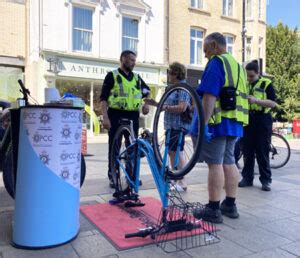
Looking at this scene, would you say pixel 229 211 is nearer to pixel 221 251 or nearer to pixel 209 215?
pixel 209 215

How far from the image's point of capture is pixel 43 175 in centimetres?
300

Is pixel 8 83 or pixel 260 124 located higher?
pixel 8 83

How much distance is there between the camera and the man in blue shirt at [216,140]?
374cm

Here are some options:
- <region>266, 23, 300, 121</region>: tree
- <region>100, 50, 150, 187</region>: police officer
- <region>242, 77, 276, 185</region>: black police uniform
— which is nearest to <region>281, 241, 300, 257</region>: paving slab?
<region>242, 77, 276, 185</region>: black police uniform

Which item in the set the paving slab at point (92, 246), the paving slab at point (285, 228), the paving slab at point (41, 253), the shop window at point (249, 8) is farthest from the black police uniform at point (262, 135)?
the shop window at point (249, 8)

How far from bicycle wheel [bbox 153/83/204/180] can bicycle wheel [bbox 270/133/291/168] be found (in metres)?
4.78

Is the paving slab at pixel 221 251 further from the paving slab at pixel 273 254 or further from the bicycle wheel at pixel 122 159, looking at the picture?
the bicycle wheel at pixel 122 159

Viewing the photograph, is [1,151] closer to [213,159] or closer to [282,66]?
[213,159]

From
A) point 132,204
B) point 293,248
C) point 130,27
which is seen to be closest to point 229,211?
point 293,248

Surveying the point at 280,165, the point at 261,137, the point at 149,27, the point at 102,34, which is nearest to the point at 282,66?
the point at 149,27

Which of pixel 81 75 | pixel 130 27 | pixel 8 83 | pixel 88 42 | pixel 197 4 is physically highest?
pixel 197 4

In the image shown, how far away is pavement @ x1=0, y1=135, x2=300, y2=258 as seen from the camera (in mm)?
3027

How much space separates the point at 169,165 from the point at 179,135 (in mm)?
321

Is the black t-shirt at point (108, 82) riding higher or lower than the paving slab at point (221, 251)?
higher
